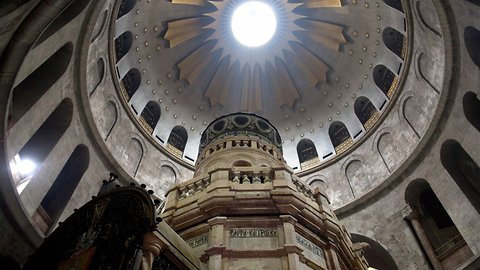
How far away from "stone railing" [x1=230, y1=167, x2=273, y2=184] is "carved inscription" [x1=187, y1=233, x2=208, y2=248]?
5.91ft

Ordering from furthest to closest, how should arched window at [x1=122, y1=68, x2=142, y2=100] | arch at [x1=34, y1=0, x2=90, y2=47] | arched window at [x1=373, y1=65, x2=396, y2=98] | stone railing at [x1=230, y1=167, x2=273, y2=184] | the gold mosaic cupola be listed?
1. arched window at [x1=122, y1=68, x2=142, y2=100]
2. arched window at [x1=373, y1=65, x2=396, y2=98]
3. arch at [x1=34, y1=0, x2=90, y2=47]
4. stone railing at [x1=230, y1=167, x2=273, y2=184]
5. the gold mosaic cupola

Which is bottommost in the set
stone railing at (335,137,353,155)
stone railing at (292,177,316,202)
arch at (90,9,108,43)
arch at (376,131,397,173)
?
stone railing at (292,177,316,202)

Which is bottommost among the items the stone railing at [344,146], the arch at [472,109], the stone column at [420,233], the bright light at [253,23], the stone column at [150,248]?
the stone column at [150,248]

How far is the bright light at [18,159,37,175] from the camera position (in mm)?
12391

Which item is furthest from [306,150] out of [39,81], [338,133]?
[39,81]

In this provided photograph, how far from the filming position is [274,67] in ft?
88.7

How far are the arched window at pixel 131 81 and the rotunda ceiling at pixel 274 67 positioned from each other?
0.19 feet

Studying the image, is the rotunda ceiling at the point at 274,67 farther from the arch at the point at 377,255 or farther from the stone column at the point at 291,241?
the stone column at the point at 291,241

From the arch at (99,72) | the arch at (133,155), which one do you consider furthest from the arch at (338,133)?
the arch at (99,72)

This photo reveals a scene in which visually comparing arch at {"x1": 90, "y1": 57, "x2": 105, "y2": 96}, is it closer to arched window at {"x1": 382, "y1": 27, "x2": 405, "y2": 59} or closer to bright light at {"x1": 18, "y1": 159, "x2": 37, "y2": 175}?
bright light at {"x1": 18, "y1": 159, "x2": 37, "y2": 175}

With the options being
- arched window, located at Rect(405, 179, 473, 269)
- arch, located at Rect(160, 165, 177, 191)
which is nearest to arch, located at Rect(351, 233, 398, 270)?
arched window, located at Rect(405, 179, 473, 269)

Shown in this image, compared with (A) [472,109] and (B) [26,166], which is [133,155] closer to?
(B) [26,166]

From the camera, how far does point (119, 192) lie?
20.6ft

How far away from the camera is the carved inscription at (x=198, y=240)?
8587mm
